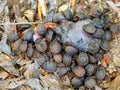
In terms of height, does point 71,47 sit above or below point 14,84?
above

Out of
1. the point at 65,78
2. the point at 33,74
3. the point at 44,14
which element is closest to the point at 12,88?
the point at 33,74

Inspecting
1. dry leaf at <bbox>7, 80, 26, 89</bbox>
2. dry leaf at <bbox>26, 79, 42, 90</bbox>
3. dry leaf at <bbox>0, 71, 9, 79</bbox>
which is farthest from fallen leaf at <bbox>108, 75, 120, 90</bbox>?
dry leaf at <bbox>0, 71, 9, 79</bbox>

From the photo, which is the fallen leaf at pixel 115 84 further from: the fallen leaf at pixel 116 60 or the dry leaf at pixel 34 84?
the dry leaf at pixel 34 84

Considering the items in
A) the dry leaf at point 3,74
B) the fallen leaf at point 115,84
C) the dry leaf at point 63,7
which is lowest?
the fallen leaf at point 115,84

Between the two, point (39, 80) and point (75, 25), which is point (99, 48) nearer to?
point (75, 25)

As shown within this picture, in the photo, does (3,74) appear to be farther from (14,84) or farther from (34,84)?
(34,84)

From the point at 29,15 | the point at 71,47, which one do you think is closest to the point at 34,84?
the point at 71,47

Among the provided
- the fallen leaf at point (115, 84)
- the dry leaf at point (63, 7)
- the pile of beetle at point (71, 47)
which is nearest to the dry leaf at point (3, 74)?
the pile of beetle at point (71, 47)

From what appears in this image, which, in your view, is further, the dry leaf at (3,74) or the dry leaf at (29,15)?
the dry leaf at (29,15)
